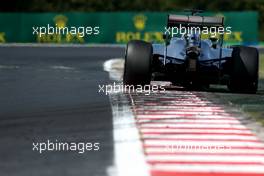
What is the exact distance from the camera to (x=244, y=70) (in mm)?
16938

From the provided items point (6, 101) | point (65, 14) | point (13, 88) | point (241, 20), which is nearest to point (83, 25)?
point (65, 14)

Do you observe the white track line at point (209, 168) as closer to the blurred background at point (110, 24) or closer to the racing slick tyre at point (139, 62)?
the racing slick tyre at point (139, 62)

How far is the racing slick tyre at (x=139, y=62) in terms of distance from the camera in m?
16.8

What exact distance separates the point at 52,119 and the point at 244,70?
588 centimetres

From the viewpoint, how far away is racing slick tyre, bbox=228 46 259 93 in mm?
16891

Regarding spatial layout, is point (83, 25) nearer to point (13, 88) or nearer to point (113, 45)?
point (113, 45)

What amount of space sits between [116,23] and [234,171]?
40.2 meters

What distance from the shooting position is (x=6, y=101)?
15.1 m

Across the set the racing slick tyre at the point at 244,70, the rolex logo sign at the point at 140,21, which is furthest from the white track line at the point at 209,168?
the rolex logo sign at the point at 140,21
